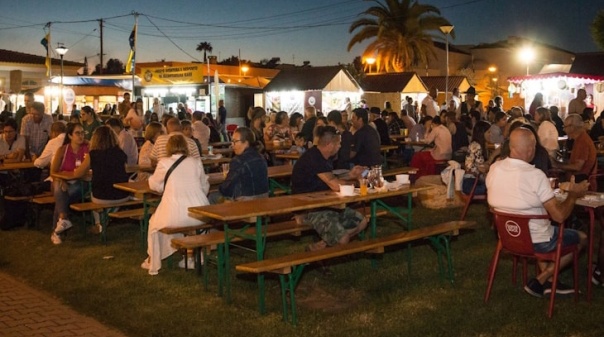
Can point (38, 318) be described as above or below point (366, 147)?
below

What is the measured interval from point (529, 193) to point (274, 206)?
2.16 m

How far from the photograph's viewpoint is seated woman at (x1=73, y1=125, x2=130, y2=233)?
29.3ft

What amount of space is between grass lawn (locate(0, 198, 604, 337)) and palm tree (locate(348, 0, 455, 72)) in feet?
132

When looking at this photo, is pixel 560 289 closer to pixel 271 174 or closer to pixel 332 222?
pixel 332 222

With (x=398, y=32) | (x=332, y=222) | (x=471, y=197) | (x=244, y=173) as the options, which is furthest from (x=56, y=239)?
(x=398, y=32)

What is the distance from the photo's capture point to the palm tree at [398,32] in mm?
47656

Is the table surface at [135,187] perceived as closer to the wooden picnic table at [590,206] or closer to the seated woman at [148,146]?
the seated woman at [148,146]

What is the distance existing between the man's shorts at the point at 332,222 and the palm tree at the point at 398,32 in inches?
1623

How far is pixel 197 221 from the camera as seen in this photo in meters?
7.41

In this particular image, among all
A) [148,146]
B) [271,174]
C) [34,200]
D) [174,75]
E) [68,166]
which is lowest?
[34,200]

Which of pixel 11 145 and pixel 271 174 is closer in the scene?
pixel 271 174

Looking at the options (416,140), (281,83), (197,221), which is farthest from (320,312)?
(281,83)

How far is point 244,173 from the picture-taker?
7.17 meters

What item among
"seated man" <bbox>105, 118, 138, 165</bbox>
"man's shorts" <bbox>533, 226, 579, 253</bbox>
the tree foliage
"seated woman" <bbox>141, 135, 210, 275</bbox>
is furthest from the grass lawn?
the tree foliage
